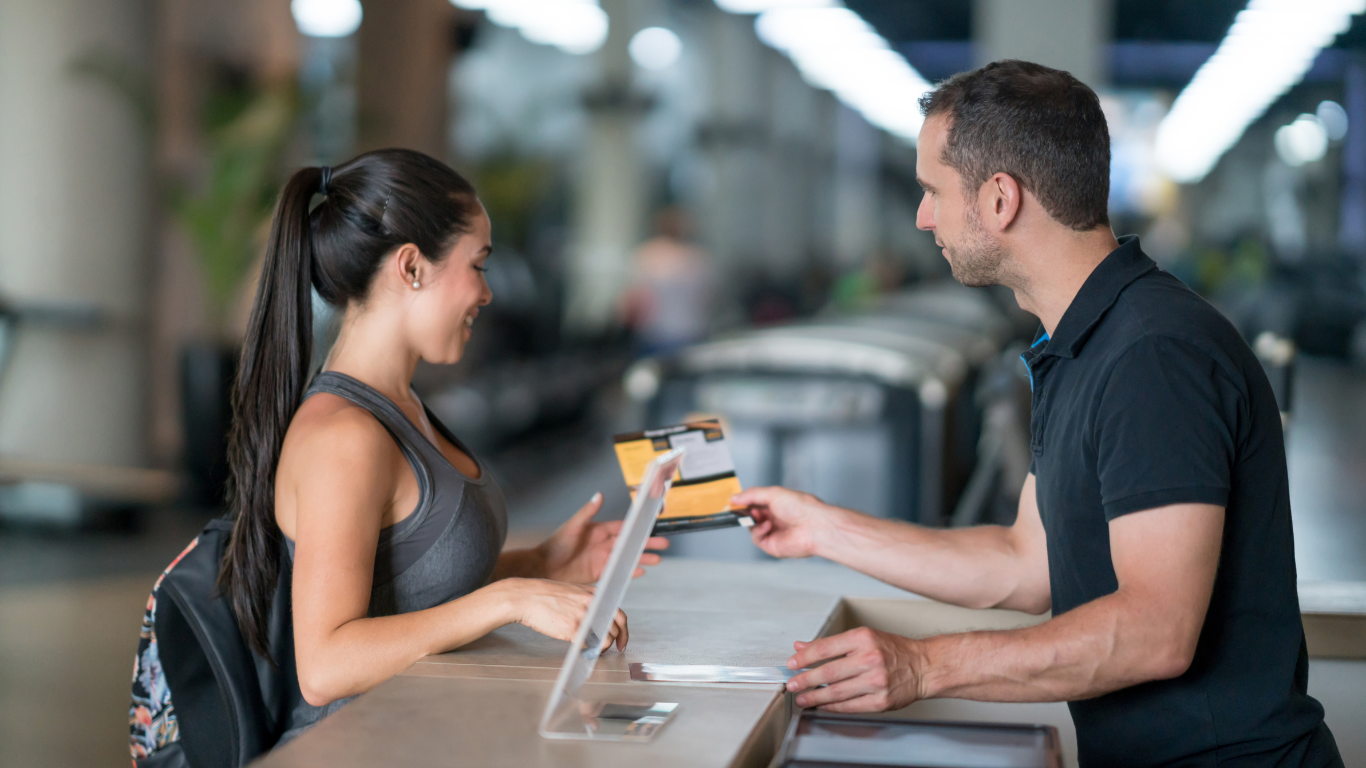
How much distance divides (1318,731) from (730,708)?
0.82 metres

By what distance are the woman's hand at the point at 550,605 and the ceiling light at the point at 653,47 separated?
552 inches

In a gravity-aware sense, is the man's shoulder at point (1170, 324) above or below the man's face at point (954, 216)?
below

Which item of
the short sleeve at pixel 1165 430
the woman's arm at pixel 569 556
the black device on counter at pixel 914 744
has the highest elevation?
the short sleeve at pixel 1165 430

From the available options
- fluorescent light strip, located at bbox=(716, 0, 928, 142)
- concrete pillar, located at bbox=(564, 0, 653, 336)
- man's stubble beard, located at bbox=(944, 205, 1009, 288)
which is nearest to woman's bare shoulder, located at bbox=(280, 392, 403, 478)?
man's stubble beard, located at bbox=(944, 205, 1009, 288)

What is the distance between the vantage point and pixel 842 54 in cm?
→ 1738

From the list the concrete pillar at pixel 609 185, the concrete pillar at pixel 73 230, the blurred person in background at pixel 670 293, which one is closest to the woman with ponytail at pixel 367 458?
the concrete pillar at pixel 73 230

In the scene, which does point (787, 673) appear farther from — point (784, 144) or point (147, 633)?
point (784, 144)

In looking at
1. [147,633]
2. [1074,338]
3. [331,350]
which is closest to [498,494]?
[331,350]

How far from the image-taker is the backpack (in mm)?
1786

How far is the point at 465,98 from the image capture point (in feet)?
41.1

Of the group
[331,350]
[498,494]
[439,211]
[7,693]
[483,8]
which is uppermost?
[483,8]

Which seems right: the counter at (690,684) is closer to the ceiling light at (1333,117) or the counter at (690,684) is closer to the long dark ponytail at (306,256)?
the long dark ponytail at (306,256)

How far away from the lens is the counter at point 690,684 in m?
1.33

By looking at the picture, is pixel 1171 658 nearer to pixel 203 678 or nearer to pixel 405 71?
pixel 203 678
